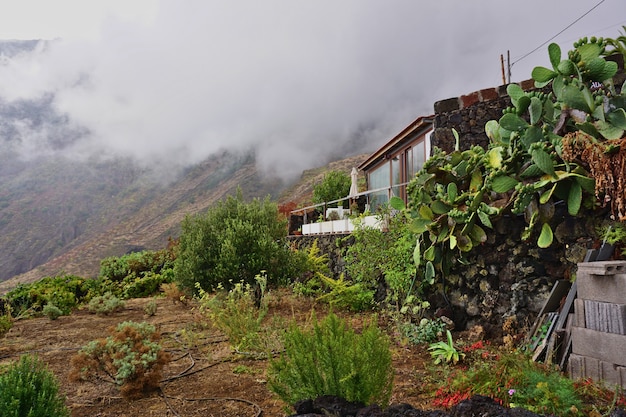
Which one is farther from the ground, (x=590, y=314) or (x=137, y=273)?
(x=137, y=273)

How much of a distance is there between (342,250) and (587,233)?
17.0 ft

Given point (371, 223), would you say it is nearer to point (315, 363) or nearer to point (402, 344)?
point (402, 344)

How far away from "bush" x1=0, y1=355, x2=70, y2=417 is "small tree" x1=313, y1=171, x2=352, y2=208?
15.8 meters

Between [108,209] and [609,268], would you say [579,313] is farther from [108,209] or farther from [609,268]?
[108,209]

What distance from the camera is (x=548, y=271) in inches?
172

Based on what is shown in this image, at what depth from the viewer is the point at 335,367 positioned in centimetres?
235

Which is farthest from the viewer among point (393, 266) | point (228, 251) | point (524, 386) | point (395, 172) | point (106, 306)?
point (395, 172)

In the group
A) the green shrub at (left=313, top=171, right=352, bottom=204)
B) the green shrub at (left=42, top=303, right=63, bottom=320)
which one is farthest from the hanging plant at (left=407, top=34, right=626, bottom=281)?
the green shrub at (left=313, top=171, right=352, bottom=204)

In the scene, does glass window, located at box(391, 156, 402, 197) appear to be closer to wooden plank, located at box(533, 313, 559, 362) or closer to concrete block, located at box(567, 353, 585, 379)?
wooden plank, located at box(533, 313, 559, 362)

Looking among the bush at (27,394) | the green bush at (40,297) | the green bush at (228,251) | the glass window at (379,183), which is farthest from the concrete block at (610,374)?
the green bush at (40,297)

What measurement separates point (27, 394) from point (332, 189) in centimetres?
1650

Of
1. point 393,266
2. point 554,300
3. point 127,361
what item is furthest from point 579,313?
point 127,361

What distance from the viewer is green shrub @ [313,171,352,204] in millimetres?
18516

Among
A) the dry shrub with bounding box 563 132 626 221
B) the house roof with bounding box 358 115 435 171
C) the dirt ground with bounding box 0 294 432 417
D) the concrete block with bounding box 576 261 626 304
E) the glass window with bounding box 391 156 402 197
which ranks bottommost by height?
the dirt ground with bounding box 0 294 432 417
